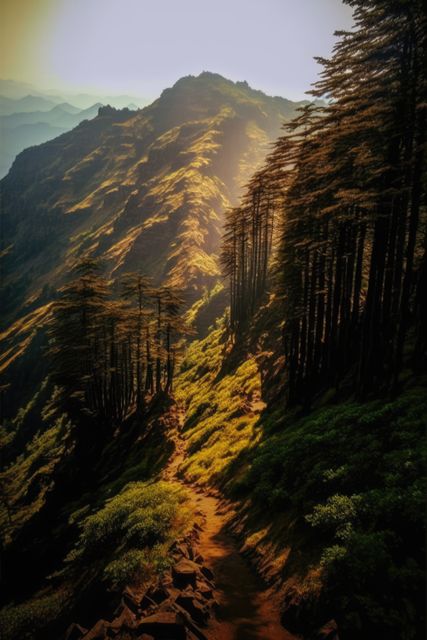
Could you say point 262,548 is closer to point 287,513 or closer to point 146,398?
point 287,513

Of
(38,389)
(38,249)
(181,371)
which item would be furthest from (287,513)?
(38,249)

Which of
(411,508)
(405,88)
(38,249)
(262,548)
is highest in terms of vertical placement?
(38,249)

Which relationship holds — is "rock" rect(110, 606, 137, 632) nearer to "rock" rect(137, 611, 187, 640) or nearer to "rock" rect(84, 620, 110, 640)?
"rock" rect(84, 620, 110, 640)

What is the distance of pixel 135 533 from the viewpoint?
14.5 m

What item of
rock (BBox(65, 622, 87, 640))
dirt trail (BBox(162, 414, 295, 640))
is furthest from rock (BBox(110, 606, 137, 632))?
dirt trail (BBox(162, 414, 295, 640))

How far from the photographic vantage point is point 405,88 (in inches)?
569

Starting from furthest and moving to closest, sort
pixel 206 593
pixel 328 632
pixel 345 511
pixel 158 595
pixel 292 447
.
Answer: pixel 292 447 < pixel 206 593 < pixel 345 511 < pixel 158 595 < pixel 328 632

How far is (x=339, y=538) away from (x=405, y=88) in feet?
53.2

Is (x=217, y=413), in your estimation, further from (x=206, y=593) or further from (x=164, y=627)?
(x=164, y=627)

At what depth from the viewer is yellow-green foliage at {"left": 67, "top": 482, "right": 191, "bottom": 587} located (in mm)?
11930

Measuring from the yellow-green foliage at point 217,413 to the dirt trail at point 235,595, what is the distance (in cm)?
708

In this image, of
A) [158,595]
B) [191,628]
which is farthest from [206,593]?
[191,628]

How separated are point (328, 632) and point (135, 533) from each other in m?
9.13

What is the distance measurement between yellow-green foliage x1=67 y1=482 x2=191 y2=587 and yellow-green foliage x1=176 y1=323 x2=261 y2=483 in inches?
200
